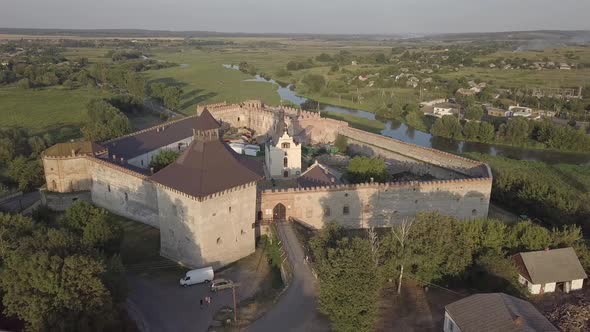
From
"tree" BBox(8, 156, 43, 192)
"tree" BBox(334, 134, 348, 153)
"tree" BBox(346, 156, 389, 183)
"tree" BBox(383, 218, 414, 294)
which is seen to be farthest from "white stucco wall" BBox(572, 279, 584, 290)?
"tree" BBox(8, 156, 43, 192)

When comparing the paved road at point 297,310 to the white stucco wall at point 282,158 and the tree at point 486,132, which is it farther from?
the tree at point 486,132

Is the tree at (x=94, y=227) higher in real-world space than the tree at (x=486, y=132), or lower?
higher

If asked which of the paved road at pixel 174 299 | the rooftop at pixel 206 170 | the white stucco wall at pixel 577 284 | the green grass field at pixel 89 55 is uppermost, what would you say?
the green grass field at pixel 89 55

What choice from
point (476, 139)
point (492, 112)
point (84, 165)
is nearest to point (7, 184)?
point (84, 165)

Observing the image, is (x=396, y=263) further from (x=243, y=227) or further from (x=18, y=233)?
(x=18, y=233)

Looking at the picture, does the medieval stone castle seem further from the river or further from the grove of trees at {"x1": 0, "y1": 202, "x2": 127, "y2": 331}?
the river

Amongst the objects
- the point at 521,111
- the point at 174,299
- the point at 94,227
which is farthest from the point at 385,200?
the point at 521,111

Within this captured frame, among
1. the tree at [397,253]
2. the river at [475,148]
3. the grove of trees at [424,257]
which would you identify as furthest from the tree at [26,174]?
the river at [475,148]
